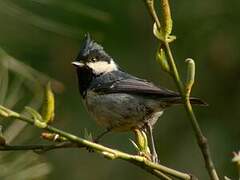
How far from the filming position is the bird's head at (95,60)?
326cm

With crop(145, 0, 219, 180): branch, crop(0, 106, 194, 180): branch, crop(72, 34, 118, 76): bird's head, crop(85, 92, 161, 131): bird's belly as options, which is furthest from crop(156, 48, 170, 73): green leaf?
crop(72, 34, 118, 76): bird's head

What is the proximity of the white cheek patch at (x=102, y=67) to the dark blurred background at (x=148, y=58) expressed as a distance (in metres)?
0.18

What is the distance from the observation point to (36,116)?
1.50 metres

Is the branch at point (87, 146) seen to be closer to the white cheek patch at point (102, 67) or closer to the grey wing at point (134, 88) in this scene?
the grey wing at point (134, 88)

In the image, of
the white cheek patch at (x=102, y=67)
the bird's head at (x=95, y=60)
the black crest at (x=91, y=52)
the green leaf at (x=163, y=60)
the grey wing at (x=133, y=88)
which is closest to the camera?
the green leaf at (x=163, y=60)

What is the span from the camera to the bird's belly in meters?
2.89

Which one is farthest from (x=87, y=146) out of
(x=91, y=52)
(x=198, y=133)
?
(x=91, y=52)

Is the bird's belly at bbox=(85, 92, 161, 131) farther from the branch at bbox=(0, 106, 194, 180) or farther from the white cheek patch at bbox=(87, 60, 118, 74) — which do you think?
the branch at bbox=(0, 106, 194, 180)

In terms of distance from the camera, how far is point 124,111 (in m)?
2.98

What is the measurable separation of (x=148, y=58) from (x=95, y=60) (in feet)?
1.56

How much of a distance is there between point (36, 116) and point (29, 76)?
1.21 m

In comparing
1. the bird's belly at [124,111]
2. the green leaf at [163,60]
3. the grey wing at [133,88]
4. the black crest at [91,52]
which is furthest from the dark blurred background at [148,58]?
the green leaf at [163,60]

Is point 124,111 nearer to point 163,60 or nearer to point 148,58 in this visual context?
point 148,58

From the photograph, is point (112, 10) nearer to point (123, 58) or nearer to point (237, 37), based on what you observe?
point (123, 58)
